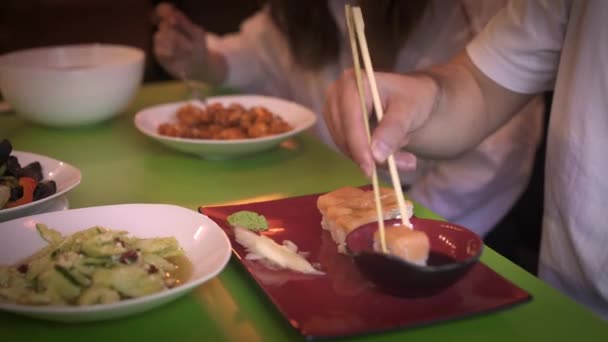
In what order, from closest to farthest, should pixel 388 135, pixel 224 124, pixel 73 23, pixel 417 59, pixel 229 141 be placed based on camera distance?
1. pixel 388 135
2. pixel 229 141
3. pixel 224 124
4. pixel 417 59
5. pixel 73 23

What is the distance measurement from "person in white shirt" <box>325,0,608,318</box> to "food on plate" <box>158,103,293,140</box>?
0.92 feet

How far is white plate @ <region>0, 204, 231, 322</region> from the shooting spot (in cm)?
67

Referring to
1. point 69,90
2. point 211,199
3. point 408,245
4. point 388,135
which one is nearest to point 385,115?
point 388,135

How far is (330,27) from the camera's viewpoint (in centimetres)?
164

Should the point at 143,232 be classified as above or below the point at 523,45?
below

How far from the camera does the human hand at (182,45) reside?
1717mm

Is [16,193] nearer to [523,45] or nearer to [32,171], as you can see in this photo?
[32,171]

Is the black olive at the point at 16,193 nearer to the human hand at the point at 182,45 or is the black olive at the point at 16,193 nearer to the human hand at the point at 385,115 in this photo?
the human hand at the point at 385,115

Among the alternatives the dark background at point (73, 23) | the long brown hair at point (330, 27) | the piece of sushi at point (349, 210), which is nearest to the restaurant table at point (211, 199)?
the piece of sushi at point (349, 210)

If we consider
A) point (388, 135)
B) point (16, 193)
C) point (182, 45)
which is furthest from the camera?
point (182, 45)

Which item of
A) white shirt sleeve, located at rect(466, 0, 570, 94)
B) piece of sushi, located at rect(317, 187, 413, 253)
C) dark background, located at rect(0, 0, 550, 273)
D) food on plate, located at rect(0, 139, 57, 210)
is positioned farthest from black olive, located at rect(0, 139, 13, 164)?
dark background, located at rect(0, 0, 550, 273)

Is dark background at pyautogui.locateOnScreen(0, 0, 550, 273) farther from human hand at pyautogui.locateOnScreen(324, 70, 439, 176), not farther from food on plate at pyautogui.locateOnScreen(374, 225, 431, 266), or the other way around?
food on plate at pyautogui.locateOnScreen(374, 225, 431, 266)

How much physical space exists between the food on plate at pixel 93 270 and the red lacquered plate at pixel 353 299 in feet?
0.31

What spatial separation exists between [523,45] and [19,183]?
769 mm
